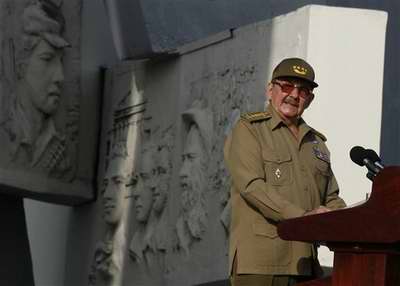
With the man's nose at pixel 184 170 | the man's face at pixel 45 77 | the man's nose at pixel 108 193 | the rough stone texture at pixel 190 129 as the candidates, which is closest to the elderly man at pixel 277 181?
the rough stone texture at pixel 190 129

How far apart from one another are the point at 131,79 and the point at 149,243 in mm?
1264

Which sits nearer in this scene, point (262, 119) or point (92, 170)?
point (262, 119)

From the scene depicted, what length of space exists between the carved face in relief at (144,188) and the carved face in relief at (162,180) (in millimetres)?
67

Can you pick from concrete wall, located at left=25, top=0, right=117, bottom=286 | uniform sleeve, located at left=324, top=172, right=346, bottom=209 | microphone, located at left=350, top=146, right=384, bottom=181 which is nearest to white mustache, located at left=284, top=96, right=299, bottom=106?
uniform sleeve, located at left=324, top=172, right=346, bottom=209

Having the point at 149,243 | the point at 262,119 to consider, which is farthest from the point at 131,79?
A: the point at 262,119

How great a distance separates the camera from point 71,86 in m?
11.5

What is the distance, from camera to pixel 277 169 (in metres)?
5.60

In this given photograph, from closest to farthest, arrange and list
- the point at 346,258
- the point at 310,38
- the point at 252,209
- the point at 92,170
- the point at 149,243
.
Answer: the point at 346,258 < the point at 252,209 < the point at 310,38 < the point at 149,243 < the point at 92,170

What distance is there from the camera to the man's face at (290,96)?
18.4 feet

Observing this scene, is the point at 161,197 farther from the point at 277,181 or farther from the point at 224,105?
the point at 277,181

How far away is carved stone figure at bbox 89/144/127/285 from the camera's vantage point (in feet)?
37.3

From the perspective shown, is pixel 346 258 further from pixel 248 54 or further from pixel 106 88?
pixel 106 88

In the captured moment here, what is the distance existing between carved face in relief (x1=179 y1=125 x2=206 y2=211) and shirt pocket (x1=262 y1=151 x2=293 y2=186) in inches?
176

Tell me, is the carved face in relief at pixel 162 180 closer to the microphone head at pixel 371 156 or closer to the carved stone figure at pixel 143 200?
the carved stone figure at pixel 143 200
